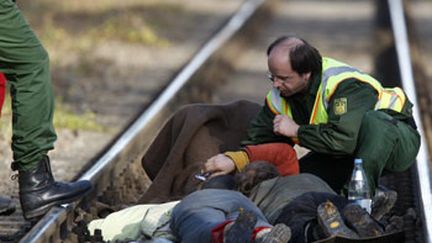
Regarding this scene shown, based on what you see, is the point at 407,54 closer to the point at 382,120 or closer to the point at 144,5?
the point at 144,5

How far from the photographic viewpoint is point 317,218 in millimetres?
6406

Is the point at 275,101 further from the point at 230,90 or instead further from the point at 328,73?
the point at 230,90

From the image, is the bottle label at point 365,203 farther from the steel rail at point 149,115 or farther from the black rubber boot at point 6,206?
the black rubber boot at point 6,206

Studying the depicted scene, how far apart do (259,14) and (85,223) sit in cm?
1263

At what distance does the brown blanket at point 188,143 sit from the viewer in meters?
7.82

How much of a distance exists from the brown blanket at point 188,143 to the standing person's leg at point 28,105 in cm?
75

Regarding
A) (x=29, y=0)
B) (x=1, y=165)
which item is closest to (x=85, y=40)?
(x=29, y=0)

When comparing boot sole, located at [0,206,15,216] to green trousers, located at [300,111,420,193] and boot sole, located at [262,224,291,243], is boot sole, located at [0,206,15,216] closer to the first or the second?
green trousers, located at [300,111,420,193]

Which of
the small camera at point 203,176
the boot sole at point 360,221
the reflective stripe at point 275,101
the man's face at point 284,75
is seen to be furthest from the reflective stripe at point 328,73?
the boot sole at point 360,221

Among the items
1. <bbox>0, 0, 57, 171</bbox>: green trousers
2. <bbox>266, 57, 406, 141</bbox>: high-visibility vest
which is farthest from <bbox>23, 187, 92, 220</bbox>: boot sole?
<bbox>266, 57, 406, 141</bbox>: high-visibility vest

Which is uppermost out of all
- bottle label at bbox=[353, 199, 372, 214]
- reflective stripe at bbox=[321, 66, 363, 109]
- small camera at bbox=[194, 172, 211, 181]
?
reflective stripe at bbox=[321, 66, 363, 109]

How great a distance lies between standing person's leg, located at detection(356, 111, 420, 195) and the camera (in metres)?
7.39

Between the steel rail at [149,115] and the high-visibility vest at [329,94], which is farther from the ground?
the high-visibility vest at [329,94]

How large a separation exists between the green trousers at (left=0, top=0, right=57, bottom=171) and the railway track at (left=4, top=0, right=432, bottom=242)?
0.40 m
